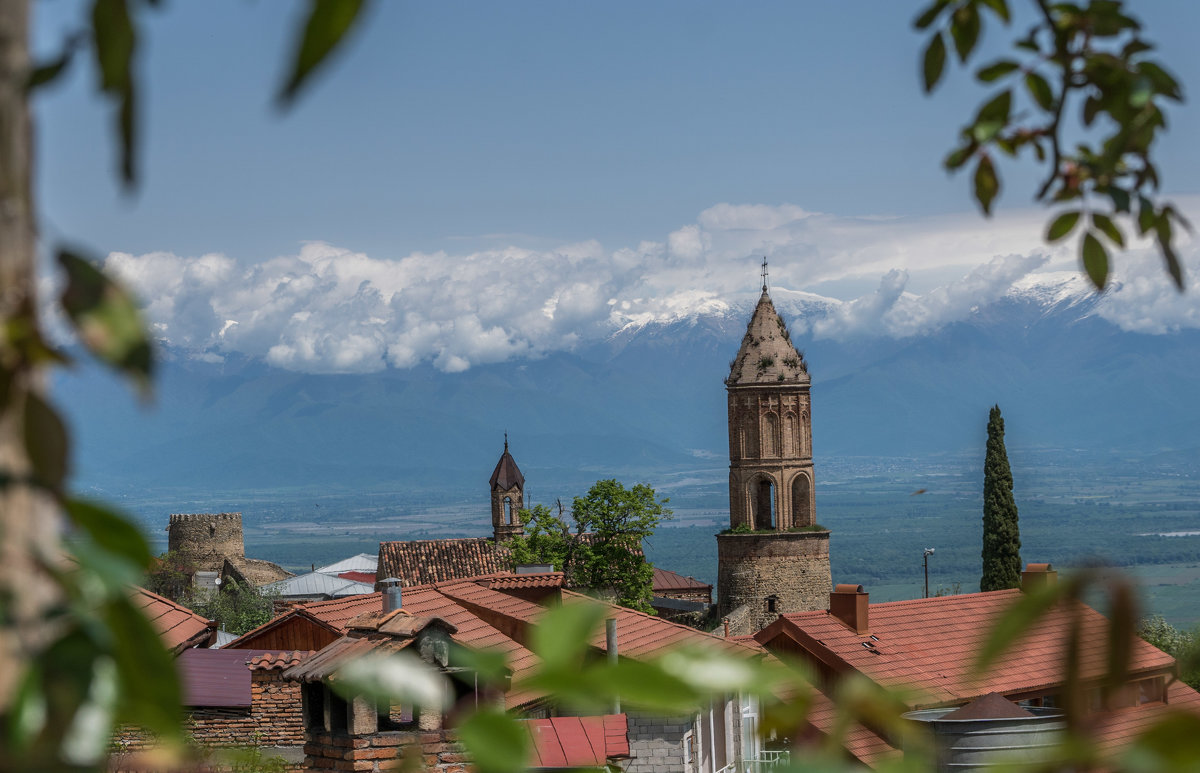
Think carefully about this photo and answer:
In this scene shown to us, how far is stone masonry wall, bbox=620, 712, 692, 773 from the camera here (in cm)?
1411

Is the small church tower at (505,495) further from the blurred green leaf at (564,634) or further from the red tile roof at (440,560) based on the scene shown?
the blurred green leaf at (564,634)

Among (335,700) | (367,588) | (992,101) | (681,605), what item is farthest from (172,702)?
(367,588)

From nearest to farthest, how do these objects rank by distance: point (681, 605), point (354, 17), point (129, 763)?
point (354, 17) → point (129, 763) → point (681, 605)

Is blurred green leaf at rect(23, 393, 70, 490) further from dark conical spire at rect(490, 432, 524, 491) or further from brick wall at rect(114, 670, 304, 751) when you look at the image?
dark conical spire at rect(490, 432, 524, 491)

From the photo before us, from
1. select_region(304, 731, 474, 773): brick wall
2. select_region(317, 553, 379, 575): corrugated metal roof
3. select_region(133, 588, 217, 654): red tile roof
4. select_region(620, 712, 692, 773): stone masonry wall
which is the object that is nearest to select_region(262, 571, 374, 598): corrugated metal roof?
select_region(317, 553, 379, 575): corrugated metal roof

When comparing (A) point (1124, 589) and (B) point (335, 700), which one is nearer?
(A) point (1124, 589)

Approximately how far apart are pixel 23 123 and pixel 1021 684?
23111 millimetres

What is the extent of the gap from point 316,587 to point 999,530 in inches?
1203

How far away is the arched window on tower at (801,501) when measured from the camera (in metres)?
50.4

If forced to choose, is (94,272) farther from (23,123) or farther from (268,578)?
(268,578)

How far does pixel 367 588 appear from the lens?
60250mm

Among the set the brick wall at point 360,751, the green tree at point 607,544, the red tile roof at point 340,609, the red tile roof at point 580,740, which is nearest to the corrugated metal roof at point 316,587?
the green tree at point 607,544

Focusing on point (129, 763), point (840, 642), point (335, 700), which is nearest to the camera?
point (129, 763)

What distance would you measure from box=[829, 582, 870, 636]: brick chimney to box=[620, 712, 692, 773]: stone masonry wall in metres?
11.2
